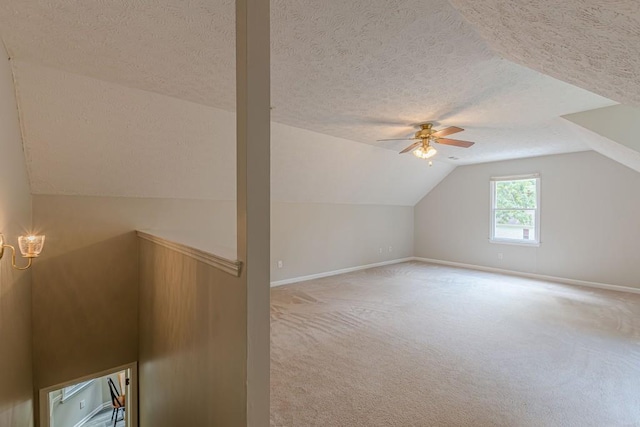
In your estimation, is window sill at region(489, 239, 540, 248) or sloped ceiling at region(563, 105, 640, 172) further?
window sill at region(489, 239, 540, 248)

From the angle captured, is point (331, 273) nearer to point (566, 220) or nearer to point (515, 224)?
point (515, 224)

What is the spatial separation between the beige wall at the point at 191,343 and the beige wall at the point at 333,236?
2.28 m

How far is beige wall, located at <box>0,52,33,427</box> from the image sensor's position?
6.52 feet

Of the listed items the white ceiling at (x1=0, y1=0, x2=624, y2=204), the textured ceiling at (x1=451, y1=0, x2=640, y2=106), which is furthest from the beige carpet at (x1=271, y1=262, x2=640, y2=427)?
the white ceiling at (x1=0, y1=0, x2=624, y2=204)

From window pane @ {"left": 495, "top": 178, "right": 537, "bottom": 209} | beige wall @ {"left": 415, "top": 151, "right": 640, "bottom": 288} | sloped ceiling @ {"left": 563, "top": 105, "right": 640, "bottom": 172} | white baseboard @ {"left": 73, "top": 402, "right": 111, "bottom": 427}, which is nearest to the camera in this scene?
sloped ceiling @ {"left": 563, "top": 105, "right": 640, "bottom": 172}

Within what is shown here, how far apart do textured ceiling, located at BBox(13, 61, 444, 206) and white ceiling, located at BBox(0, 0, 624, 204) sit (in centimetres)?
1

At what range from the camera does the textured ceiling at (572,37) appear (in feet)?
3.81

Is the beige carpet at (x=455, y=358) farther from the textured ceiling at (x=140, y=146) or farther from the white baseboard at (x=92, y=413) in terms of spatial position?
the white baseboard at (x=92, y=413)

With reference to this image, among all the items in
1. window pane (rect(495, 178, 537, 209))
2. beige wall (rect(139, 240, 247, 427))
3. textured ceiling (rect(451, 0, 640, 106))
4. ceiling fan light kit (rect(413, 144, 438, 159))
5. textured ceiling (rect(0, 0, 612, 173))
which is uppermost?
textured ceiling (rect(0, 0, 612, 173))

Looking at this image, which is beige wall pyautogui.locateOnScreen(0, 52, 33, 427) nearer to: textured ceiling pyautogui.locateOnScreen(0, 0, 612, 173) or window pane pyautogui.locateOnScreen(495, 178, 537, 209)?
textured ceiling pyautogui.locateOnScreen(0, 0, 612, 173)

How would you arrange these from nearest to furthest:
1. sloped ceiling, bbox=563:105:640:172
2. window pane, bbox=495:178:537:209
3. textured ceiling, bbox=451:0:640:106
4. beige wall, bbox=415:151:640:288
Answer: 1. textured ceiling, bbox=451:0:640:106
2. sloped ceiling, bbox=563:105:640:172
3. beige wall, bbox=415:151:640:288
4. window pane, bbox=495:178:537:209

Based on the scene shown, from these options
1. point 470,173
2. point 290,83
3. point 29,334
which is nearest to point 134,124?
point 290,83

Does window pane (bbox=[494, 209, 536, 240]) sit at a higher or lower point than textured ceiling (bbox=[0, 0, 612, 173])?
lower

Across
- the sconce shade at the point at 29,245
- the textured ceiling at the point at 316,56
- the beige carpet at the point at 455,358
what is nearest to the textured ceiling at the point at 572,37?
the textured ceiling at the point at 316,56
